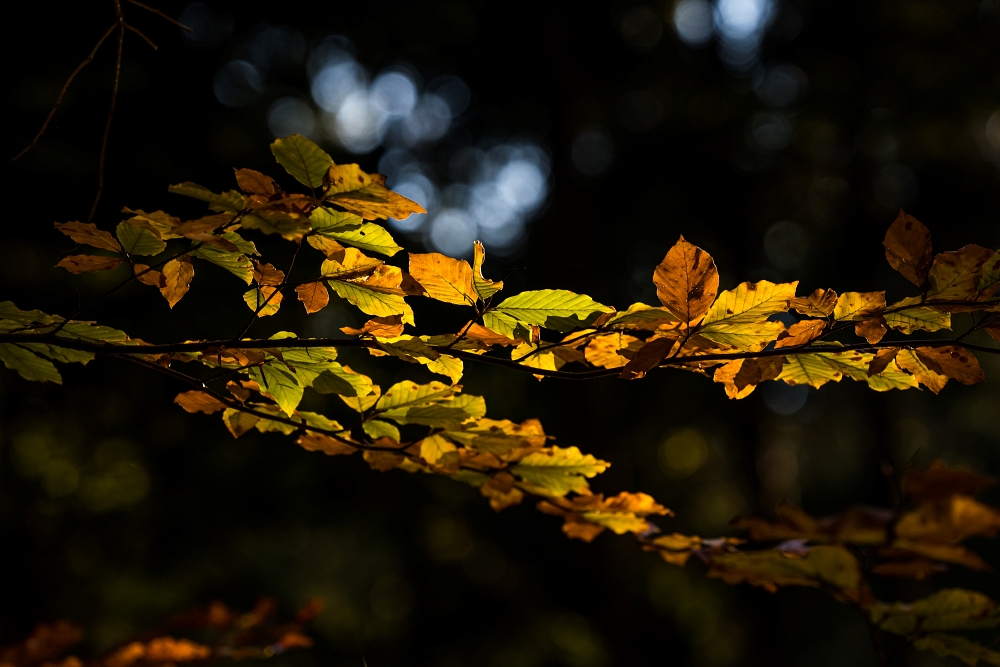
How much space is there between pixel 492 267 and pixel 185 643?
5.79ft

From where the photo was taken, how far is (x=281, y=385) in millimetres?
693

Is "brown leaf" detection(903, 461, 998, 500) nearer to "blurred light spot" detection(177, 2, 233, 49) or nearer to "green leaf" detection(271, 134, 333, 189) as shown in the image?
"green leaf" detection(271, 134, 333, 189)

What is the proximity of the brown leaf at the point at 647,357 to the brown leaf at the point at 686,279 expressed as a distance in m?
0.04

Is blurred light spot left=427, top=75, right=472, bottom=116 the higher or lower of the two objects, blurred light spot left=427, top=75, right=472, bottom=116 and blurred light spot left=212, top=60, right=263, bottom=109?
the higher

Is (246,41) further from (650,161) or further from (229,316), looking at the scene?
(650,161)

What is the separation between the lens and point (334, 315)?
354 cm

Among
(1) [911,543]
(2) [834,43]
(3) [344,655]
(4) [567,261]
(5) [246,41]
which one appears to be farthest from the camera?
→ (3) [344,655]

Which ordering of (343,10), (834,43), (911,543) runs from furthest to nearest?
(834,43), (343,10), (911,543)

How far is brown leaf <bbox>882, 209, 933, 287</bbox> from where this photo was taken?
1.78 feet

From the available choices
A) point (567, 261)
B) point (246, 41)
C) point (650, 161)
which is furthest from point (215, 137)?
point (650, 161)

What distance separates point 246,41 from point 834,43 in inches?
138

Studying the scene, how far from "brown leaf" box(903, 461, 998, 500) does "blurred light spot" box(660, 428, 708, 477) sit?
5.02 m

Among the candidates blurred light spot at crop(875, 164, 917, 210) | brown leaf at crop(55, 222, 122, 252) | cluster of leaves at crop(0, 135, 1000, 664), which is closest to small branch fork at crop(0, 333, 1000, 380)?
cluster of leaves at crop(0, 135, 1000, 664)

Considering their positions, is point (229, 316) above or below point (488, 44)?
below
